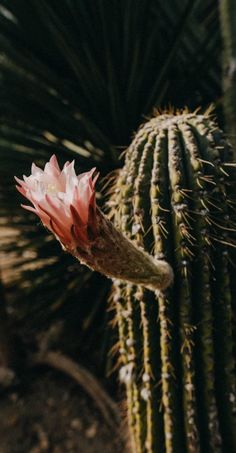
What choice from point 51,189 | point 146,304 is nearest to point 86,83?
point 146,304

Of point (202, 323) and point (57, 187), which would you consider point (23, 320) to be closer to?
point (202, 323)

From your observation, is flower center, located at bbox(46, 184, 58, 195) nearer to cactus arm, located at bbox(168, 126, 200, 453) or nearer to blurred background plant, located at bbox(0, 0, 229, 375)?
cactus arm, located at bbox(168, 126, 200, 453)

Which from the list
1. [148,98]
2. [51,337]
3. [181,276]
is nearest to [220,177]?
[181,276]

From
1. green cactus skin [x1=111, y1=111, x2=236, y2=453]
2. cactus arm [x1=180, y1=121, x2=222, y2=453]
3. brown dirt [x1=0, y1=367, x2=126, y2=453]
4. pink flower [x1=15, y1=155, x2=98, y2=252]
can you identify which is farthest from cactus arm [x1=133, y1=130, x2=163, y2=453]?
brown dirt [x1=0, y1=367, x2=126, y2=453]

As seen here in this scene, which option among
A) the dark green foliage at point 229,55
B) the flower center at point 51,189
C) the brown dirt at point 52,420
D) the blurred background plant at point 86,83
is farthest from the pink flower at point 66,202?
the brown dirt at point 52,420

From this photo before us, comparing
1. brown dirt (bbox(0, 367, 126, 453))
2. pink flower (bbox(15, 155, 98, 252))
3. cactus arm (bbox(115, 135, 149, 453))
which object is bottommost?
brown dirt (bbox(0, 367, 126, 453))
